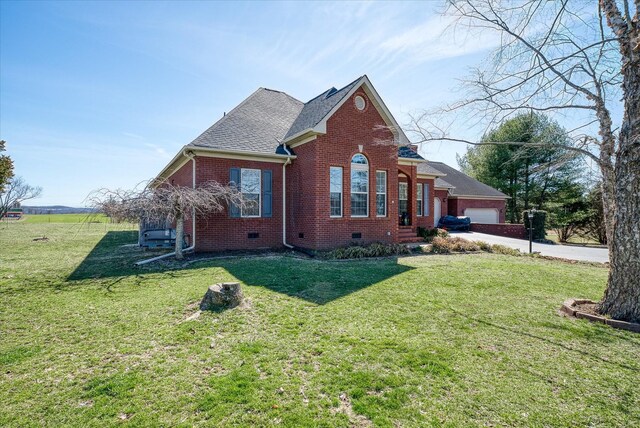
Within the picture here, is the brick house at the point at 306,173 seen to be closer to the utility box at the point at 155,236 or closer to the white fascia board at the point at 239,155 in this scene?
the white fascia board at the point at 239,155

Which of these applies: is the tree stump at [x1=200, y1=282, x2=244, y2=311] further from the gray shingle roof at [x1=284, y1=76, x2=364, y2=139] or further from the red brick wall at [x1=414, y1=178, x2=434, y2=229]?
the red brick wall at [x1=414, y1=178, x2=434, y2=229]

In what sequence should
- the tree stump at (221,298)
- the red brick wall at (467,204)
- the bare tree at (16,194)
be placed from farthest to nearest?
the bare tree at (16,194) → the red brick wall at (467,204) → the tree stump at (221,298)

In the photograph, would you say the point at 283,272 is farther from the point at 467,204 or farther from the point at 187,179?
the point at 467,204

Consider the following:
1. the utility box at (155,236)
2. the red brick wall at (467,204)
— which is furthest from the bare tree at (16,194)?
the red brick wall at (467,204)

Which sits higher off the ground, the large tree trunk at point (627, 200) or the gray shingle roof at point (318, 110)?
the gray shingle roof at point (318, 110)

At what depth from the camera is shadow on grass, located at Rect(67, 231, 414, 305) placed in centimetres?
672

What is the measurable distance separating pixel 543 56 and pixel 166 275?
9974mm

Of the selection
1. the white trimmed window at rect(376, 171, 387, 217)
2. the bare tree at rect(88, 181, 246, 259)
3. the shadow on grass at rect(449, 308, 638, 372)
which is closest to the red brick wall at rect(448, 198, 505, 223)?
the white trimmed window at rect(376, 171, 387, 217)

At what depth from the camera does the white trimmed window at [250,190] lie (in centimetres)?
1233

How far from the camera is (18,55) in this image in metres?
9.47

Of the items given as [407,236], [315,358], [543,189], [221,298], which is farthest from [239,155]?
[543,189]

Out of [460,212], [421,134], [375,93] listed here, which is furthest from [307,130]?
[460,212]

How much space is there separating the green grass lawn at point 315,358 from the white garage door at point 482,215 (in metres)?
19.2

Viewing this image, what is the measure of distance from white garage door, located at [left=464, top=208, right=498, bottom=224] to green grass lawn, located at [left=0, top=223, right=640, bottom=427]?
758 inches
